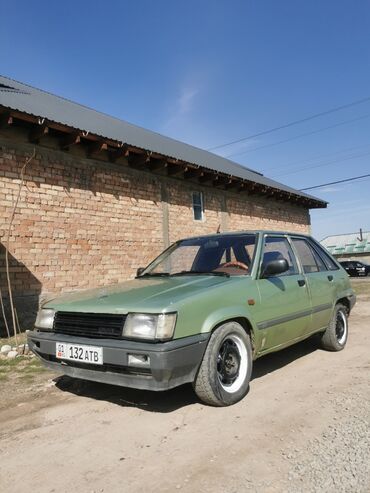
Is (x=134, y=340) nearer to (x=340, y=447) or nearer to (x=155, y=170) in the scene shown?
(x=340, y=447)

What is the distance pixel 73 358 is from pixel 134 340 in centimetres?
63

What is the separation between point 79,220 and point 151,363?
6.99 metres

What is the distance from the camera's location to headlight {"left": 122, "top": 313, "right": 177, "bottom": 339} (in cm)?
312

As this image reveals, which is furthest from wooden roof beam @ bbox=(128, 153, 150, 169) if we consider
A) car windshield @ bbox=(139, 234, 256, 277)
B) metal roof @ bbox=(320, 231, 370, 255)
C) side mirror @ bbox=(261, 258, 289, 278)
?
metal roof @ bbox=(320, 231, 370, 255)

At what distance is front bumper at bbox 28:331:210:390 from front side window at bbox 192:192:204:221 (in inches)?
395

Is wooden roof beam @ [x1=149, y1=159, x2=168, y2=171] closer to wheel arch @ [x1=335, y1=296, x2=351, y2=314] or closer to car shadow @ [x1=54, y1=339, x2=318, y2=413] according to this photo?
wheel arch @ [x1=335, y1=296, x2=351, y2=314]

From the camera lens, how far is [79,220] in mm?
9531

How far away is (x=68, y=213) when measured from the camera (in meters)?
9.30

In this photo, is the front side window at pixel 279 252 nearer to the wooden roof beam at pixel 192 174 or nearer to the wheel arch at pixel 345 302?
the wheel arch at pixel 345 302

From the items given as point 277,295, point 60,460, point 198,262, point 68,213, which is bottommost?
→ point 60,460

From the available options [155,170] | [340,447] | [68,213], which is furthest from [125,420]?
[155,170]

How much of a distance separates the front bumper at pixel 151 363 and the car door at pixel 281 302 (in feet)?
3.07

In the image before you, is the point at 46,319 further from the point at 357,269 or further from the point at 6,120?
the point at 357,269

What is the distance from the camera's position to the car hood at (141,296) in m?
3.28
